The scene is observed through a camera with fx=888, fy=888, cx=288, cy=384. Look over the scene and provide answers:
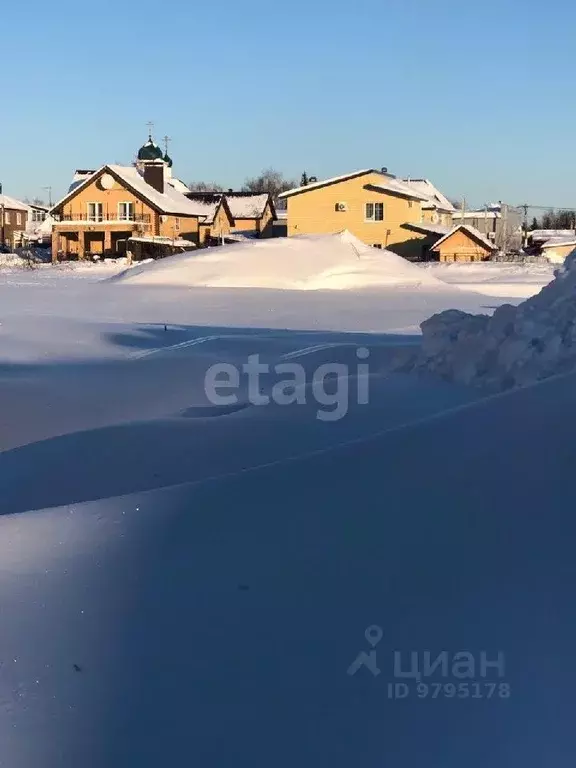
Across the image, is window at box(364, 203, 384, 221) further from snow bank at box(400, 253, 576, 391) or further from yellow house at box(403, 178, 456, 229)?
snow bank at box(400, 253, 576, 391)

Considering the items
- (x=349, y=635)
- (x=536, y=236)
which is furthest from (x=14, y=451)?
(x=536, y=236)

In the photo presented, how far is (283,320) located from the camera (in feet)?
46.7

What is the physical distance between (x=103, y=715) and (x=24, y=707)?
226 millimetres

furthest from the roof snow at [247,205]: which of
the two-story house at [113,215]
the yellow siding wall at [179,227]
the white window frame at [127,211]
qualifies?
the white window frame at [127,211]

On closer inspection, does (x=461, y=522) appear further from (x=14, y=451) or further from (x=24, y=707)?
(x=14, y=451)

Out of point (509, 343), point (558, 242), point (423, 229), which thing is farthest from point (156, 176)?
point (509, 343)

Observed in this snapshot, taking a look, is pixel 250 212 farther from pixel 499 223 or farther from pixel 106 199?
pixel 499 223

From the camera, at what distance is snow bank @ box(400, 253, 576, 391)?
5.82 metres

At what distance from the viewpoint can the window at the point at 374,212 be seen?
4194 cm

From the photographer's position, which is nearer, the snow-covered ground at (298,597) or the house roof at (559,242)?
the snow-covered ground at (298,597)

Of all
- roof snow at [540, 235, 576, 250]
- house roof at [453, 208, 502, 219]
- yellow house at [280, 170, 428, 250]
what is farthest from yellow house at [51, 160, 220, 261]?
house roof at [453, 208, 502, 219]

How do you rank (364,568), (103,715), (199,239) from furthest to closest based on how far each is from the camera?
1. (199,239)
2. (364,568)
3. (103,715)

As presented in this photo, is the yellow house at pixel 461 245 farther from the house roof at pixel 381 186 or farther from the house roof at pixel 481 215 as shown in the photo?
the house roof at pixel 481 215

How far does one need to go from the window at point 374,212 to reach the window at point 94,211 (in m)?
12.9
